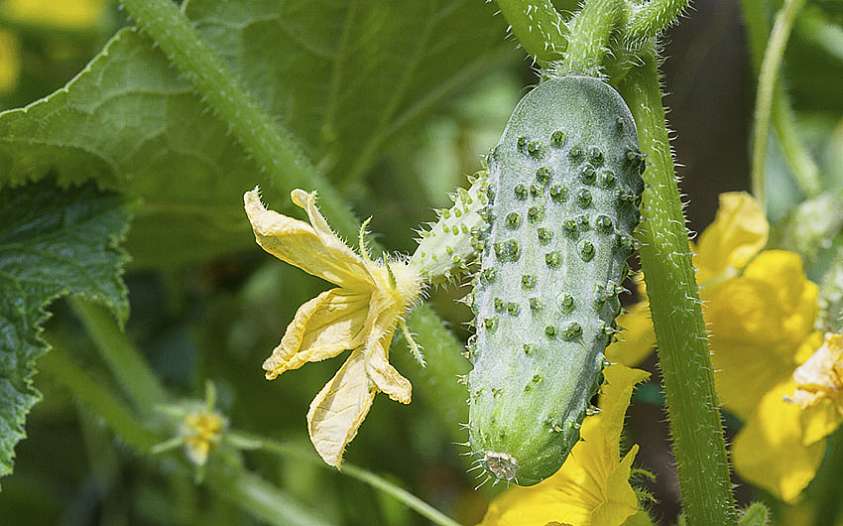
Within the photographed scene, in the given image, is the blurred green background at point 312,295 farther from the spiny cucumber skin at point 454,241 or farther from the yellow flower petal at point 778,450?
the spiny cucumber skin at point 454,241

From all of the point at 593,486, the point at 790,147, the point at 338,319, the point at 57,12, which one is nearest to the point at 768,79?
the point at 790,147

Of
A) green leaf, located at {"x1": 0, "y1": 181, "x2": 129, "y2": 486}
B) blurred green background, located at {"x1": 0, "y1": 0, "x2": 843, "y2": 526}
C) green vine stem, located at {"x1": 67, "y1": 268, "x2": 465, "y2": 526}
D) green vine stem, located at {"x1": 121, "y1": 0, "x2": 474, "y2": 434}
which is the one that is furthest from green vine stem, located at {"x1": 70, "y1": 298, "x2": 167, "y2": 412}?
green vine stem, located at {"x1": 121, "y1": 0, "x2": 474, "y2": 434}

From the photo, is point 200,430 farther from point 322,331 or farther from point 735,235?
point 735,235

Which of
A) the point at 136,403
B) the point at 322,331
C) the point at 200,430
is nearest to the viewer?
the point at 322,331

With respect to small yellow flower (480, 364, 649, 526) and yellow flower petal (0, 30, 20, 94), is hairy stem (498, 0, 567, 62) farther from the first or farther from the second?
yellow flower petal (0, 30, 20, 94)

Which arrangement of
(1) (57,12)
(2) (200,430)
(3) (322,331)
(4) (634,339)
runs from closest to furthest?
(3) (322,331)
(4) (634,339)
(2) (200,430)
(1) (57,12)

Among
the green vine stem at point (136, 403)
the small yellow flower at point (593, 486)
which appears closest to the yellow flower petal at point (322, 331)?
the small yellow flower at point (593, 486)
